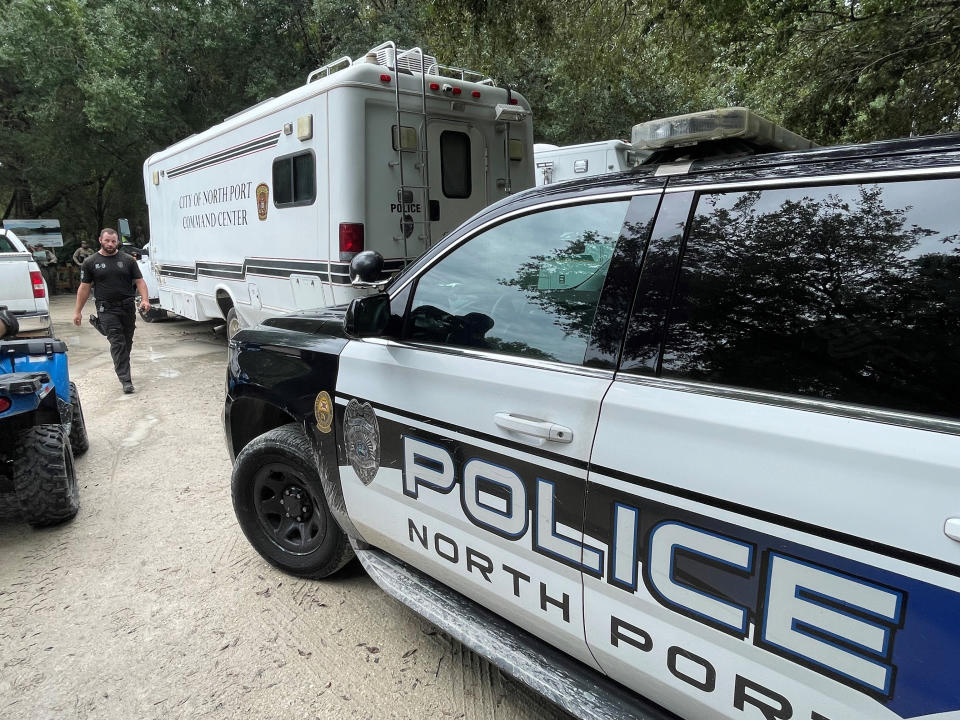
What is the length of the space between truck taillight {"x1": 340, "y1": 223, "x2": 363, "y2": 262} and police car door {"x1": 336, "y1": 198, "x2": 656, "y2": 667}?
3381 millimetres

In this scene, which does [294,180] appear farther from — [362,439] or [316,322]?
[362,439]

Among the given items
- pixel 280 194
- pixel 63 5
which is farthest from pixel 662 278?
pixel 63 5

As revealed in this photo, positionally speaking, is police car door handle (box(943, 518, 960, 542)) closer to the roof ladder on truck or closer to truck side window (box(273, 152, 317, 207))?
the roof ladder on truck

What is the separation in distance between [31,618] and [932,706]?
3361 millimetres

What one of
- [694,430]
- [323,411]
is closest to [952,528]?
[694,430]

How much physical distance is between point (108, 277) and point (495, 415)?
256 inches

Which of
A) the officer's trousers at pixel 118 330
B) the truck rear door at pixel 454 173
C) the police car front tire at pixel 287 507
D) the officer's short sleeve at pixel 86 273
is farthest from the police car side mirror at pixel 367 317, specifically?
the officer's short sleeve at pixel 86 273

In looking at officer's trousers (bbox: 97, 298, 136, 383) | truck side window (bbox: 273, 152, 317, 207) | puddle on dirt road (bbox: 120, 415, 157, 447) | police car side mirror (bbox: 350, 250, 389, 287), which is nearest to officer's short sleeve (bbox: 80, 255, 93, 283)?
officer's trousers (bbox: 97, 298, 136, 383)

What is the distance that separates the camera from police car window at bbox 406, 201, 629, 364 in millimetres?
1806

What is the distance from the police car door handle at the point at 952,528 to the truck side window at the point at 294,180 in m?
5.65

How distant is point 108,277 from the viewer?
688cm

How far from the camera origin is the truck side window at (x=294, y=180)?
600cm

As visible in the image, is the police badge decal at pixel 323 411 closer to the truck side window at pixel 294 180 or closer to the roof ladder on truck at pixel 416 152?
the roof ladder on truck at pixel 416 152

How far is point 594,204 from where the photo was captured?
183 cm
